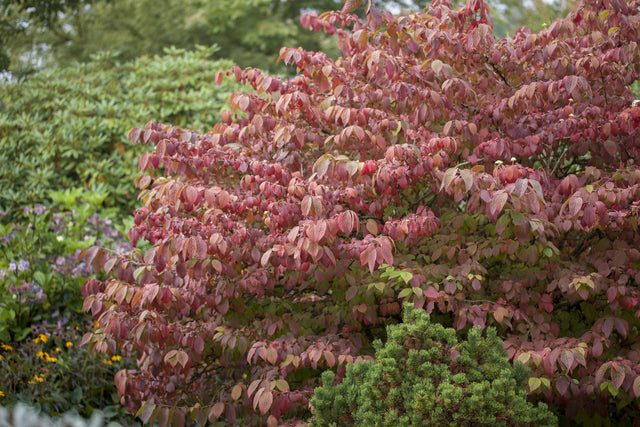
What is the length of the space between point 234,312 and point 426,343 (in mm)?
1321

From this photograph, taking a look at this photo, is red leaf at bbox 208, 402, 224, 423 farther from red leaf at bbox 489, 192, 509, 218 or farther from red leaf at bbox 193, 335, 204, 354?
red leaf at bbox 489, 192, 509, 218

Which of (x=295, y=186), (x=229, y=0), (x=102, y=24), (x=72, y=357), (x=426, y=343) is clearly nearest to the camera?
(x=426, y=343)

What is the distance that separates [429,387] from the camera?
8.28ft

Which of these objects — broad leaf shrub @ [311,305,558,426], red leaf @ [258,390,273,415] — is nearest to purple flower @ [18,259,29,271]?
red leaf @ [258,390,273,415]

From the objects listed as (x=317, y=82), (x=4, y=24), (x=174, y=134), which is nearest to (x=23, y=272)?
(x=174, y=134)

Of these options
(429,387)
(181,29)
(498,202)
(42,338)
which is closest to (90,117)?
(42,338)

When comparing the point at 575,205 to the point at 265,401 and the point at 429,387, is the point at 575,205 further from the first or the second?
the point at 265,401

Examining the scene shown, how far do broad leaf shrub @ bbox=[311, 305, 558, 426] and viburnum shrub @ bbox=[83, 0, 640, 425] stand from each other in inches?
8.1

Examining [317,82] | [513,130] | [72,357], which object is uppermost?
[317,82]

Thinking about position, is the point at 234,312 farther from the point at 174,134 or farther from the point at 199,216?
the point at 174,134

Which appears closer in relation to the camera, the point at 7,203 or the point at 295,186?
the point at 295,186

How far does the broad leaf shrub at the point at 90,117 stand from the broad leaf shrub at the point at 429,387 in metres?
4.34

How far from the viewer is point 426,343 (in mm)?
2645

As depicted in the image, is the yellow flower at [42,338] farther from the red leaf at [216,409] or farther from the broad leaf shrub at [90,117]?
the broad leaf shrub at [90,117]
